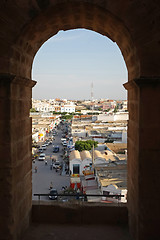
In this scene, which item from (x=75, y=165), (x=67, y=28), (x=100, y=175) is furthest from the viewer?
(x=75, y=165)

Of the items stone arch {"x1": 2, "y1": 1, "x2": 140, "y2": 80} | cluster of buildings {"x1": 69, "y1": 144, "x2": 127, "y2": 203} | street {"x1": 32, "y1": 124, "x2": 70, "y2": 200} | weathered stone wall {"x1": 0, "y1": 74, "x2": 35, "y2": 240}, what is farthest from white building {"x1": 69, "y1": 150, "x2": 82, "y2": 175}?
stone arch {"x1": 2, "y1": 1, "x2": 140, "y2": 80}

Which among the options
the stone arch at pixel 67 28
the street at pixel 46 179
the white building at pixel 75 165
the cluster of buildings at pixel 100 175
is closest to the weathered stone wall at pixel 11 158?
the stone arch at pixel 67 28

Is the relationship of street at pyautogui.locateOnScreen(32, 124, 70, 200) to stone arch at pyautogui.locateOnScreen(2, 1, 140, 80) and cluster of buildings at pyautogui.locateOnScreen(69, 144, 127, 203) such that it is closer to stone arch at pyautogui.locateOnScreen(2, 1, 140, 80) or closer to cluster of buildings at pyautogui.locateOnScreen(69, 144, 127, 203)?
cluster of buildings at pyautogui.locateOnScreen(69, 144, 127, 203)

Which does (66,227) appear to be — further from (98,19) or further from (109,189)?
(109,189)

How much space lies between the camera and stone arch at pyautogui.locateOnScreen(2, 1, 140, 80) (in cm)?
316

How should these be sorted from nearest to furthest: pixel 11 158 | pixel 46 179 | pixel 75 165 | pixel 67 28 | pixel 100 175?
pixel 11 158
pixel 67 28
pixel 100 175
pixel 46 179
pixel 75 165

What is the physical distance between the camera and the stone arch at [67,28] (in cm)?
316

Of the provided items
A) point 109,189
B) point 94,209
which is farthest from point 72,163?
point 94,209

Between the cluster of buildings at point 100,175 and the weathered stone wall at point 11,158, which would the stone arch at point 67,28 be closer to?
the weathered stone wall at point 11,158

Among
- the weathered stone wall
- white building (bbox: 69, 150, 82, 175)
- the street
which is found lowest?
the street

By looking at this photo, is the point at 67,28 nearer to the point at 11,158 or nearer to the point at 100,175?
the point at 11,158

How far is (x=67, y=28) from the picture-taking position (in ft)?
12.9

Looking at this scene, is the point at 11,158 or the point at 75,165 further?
the point at 75,165

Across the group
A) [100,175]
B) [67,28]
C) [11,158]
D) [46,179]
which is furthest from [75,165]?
[11,158]
